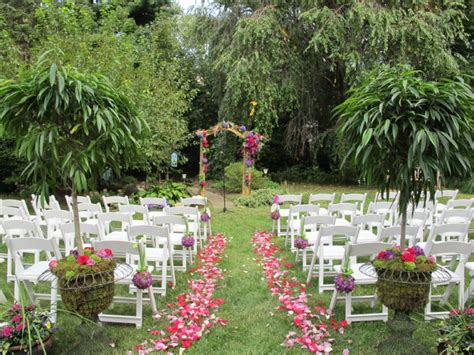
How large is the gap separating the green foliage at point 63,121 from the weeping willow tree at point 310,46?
944cm

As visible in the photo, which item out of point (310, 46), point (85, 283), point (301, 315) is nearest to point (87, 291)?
point (85, 283)

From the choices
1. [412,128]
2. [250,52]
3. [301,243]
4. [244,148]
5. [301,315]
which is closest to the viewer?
[412,128]

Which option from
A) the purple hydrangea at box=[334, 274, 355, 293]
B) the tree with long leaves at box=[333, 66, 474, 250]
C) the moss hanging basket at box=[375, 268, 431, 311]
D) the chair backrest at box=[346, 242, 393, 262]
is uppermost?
the tree with long leaves at box=[333, 66, 474, 250]

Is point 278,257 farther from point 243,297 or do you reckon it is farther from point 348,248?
point 348,248

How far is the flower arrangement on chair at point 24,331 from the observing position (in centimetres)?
274

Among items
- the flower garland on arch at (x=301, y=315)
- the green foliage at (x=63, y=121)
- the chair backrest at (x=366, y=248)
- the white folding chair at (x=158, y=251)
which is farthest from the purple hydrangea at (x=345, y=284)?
the green foliage at (x=63, y=121)

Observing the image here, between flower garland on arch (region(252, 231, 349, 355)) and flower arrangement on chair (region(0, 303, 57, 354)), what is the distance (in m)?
1.85

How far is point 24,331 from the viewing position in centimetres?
282

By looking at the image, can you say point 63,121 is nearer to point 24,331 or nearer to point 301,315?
point 24,331

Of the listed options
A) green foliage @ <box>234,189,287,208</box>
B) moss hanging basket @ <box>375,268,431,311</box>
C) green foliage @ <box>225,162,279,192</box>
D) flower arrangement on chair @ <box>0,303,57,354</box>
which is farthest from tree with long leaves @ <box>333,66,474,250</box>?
green foliage @ <box>225,162,279,192</box>

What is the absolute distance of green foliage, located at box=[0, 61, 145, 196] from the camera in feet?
9.43

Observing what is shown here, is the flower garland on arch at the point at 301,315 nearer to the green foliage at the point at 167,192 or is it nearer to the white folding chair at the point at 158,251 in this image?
the white folding chair at the point at 158,251

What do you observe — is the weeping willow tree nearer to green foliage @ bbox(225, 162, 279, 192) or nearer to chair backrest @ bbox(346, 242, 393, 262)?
green foliage @ bbox(225, 162, 279, 192)

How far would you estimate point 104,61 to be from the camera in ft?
28.7
